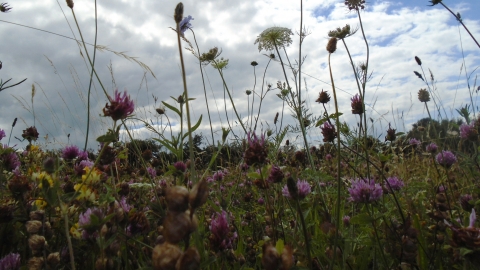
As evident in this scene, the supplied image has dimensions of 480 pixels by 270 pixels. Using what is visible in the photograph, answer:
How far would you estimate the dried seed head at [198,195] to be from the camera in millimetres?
406

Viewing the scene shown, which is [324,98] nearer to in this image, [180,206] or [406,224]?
[406,224]

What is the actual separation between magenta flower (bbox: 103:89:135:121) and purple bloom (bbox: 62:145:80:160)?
115cm

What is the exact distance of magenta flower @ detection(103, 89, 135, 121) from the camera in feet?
2.72

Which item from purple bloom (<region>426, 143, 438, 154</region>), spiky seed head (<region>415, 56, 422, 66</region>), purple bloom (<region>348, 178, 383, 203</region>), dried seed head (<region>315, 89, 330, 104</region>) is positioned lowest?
purple bloom (<region>348, 178, 383, 203</region>)

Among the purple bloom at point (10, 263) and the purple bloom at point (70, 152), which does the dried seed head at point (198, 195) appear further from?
the purple bloom at point (70, 152)

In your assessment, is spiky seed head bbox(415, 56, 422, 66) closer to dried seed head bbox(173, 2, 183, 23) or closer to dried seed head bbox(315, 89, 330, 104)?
dried seed head bbox(315, 89, 330, 104)

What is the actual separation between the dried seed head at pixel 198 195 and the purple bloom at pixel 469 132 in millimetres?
2024

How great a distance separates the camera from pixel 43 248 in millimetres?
905

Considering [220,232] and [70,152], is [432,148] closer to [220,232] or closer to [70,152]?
[220,232]

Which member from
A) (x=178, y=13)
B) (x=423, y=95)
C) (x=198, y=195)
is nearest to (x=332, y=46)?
(x=178, y=13)

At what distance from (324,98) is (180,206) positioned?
1.41 meters

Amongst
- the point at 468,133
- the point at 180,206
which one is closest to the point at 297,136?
the point at 468,133

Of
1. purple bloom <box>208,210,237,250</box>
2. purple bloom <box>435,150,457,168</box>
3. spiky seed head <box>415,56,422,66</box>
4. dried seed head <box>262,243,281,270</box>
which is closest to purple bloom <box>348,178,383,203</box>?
purple bloom <box>208,210,237,250</box>

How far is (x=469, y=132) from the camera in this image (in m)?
2.00
